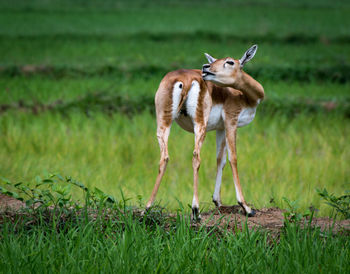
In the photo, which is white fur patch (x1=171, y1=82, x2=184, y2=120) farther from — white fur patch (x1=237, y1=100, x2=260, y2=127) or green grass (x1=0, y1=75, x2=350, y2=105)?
green grass (x1=0, y1=75, x2=350, y2=105)

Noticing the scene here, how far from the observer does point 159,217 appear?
12.4 ft

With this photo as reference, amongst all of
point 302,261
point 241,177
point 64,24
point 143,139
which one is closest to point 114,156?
point 143,139

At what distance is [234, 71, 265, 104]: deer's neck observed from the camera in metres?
4.04

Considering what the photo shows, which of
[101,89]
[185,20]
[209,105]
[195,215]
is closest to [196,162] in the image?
[195,215]

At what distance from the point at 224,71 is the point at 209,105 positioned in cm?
30

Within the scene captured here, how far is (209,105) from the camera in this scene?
3916mm

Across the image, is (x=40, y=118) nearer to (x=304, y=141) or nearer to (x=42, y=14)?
(x=304, y=141)

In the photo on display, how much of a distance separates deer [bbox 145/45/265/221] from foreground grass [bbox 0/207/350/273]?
465mm

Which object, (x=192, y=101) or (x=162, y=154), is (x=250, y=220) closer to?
(x=162, y=154)

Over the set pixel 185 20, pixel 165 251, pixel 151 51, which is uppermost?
pixel 185 20

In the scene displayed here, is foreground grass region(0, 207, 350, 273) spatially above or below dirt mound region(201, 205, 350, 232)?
above

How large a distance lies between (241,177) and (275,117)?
239cm

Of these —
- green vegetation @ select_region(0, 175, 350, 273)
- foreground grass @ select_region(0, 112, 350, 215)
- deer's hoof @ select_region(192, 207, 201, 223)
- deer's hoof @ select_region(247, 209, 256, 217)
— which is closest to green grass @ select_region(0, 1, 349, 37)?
foreground grass @ select_region(0, 112, 350, 215)

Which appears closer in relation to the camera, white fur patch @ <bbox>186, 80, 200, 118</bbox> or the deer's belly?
white fur patch @ <bbox>186, 80, 200, 118</bbox>
